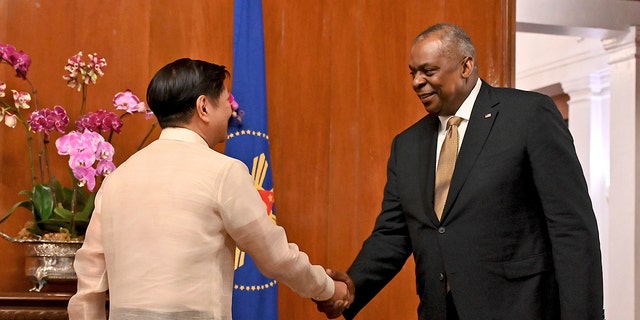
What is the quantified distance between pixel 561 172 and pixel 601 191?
6.65 m

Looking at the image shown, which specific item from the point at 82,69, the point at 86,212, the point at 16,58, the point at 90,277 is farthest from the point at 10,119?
the point at 90,277

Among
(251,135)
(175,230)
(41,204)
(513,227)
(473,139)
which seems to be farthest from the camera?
(251,135)

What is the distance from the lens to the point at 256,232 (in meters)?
2.59

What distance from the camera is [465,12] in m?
4.86

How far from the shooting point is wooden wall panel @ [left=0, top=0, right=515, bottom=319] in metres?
4.12

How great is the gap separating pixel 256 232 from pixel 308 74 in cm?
203

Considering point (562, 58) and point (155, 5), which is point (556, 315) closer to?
point (155, 5)

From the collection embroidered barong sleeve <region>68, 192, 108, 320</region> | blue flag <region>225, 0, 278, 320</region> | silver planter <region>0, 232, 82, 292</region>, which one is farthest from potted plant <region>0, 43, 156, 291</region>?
embroidered barong sleeve <region>68, 192, 108, 320</region>

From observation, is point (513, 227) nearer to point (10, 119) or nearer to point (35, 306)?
point (35, 306)

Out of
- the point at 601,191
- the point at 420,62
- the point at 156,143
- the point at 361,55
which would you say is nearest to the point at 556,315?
the point at 420,62

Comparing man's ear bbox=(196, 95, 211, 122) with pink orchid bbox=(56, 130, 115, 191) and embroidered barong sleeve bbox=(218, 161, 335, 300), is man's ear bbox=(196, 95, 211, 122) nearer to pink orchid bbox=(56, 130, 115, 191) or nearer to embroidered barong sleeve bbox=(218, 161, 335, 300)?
embroidered barong sleeve bbox=(218, 161, 335, 300)

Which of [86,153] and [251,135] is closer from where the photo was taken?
[86,153]

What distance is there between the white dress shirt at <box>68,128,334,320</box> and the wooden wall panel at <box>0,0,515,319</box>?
1.65 metres

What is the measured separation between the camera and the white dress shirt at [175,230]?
8.00 feet
